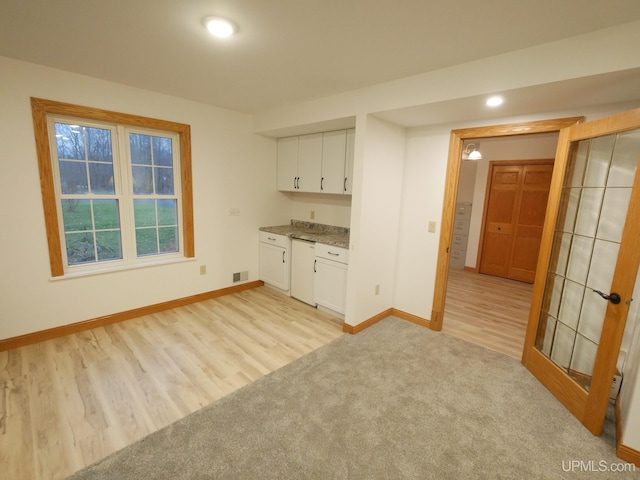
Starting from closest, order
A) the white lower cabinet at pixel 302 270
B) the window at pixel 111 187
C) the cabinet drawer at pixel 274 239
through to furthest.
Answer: the window at pixel 111 187
the white lower cabinet at pixel 302 270
the cabinet drawer at pixel 274 239

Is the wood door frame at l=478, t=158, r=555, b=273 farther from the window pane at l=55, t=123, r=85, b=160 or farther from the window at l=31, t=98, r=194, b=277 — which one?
the window pane at l=55, t=123, r=85, b=160

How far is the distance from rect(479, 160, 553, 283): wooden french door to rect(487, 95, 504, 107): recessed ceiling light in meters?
3.25

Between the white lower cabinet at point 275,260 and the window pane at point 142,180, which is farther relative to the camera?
the white lower cabinet at point 275,260

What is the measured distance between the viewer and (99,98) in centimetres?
283

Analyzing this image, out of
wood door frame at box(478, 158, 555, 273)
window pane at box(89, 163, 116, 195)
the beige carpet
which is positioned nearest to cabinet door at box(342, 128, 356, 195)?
the beige carpet

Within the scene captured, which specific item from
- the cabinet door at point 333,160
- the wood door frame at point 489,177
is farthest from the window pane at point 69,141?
the wood door frame at point 489,177

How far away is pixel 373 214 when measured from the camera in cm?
306

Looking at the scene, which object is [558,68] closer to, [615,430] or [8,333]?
[615,430]

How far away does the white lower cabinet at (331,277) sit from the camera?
3.31 metres

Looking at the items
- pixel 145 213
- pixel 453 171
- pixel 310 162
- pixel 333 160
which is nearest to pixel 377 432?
pixel 453 171

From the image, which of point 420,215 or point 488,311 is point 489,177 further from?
point 420,215

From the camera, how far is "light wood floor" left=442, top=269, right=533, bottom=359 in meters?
3.12

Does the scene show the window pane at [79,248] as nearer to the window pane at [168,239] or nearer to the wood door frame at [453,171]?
the window pane at [168,239]

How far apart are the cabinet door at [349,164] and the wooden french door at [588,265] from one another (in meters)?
1.87
